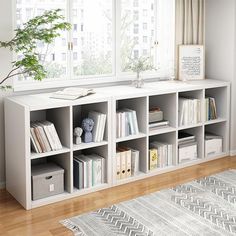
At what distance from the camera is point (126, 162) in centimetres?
412

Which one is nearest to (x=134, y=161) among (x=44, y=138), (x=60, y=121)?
(x=60, y=121)

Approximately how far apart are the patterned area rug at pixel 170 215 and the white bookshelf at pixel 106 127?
1.49ft

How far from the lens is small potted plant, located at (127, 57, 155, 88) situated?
14.2 feet

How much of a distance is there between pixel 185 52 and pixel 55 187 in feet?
6.97

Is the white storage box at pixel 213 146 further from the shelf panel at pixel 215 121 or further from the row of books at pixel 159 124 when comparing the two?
the row of books at pixel 159 124

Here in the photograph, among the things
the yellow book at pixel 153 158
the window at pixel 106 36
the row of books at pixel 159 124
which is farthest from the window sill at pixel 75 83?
Result: the yellow book at pixel 153 158

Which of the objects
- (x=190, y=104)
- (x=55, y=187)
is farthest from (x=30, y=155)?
(x=190, y=104)

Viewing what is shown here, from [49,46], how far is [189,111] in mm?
1529

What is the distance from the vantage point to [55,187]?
3736mm

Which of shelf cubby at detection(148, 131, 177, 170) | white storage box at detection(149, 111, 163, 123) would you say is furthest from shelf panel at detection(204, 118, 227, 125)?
white storage box at detection(149, 111, 163, 123)

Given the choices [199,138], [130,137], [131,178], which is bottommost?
[131,178]

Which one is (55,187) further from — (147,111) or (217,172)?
(217,172)

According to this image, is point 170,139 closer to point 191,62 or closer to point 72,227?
point 191,62

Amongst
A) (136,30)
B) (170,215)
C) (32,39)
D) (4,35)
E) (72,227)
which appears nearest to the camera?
(72,227)
